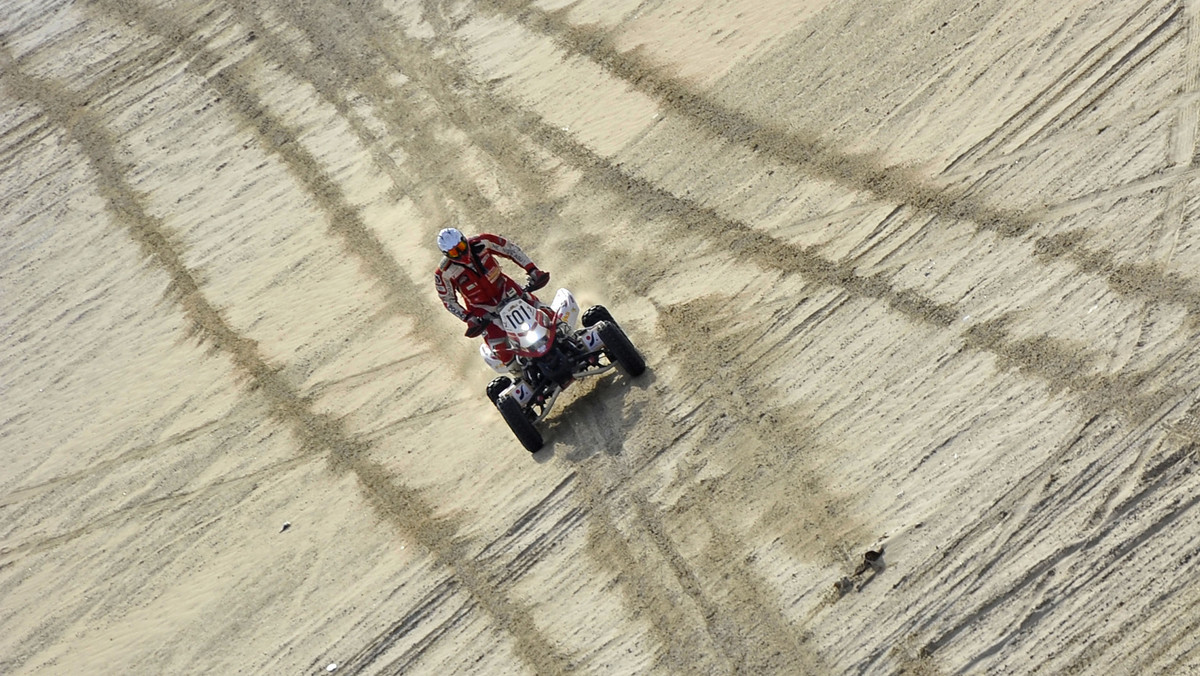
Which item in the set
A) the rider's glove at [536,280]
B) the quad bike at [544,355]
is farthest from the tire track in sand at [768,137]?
the rider's glove at [536,280]

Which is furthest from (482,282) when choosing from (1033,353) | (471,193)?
(1033,353)

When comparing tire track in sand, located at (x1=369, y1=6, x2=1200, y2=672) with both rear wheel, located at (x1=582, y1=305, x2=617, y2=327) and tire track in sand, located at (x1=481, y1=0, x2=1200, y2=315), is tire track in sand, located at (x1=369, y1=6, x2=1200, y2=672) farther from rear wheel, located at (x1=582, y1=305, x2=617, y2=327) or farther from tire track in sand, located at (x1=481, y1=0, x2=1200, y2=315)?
rear wheel, located at (x1=582, y1=305, x2=617, y2=327)

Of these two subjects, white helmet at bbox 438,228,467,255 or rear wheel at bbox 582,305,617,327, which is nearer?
white helmet at bbox 438,228,467,255

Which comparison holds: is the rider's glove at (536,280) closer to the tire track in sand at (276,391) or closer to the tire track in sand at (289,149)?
the tire track in sand at (289,149)

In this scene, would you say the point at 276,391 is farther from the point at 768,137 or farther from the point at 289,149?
A: the point at 768,137

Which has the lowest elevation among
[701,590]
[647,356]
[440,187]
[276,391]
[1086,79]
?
[701,590]

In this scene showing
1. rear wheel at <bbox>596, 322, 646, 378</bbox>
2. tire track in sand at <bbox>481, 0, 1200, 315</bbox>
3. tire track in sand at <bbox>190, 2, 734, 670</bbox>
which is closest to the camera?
tire track in sand at <bbox>190, 2, 734, 670</bbox>

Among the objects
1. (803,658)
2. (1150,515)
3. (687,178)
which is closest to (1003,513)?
(1150,515)

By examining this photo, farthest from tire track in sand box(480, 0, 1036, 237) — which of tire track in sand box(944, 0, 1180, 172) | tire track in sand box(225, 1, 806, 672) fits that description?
tire track in sand box(225, 1, 806, 672)

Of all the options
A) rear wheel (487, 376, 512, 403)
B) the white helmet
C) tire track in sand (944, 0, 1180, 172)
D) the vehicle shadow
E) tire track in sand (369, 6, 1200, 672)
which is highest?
the white helmet
